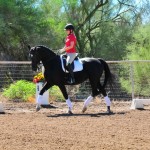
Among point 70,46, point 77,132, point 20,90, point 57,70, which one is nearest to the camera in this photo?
point 77,132

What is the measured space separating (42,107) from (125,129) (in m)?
5.75

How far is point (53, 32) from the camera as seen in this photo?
1059 inches

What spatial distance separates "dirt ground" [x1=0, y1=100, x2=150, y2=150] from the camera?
6.30 m

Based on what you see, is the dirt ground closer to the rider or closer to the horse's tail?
the horse's tail

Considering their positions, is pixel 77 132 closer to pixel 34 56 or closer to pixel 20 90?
pixel 34 56

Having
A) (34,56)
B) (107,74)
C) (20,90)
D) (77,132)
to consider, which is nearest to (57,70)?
(34,56)

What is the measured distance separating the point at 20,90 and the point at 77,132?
8110 millimetres

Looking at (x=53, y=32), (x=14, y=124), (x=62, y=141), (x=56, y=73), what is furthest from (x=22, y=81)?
(x=53, y=32)

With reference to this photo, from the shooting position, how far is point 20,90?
15.6m

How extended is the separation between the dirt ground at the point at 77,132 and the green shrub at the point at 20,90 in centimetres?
492

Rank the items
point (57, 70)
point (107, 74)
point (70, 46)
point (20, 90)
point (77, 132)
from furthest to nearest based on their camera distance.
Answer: point (20, 90), point (107, 74), point (57, 70), point (70, 46), point (77, 132)

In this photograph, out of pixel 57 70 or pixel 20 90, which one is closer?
pixel 57 70

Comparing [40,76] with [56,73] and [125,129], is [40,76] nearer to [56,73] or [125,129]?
[56,73]

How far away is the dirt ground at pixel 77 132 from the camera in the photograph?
6.30 meters
